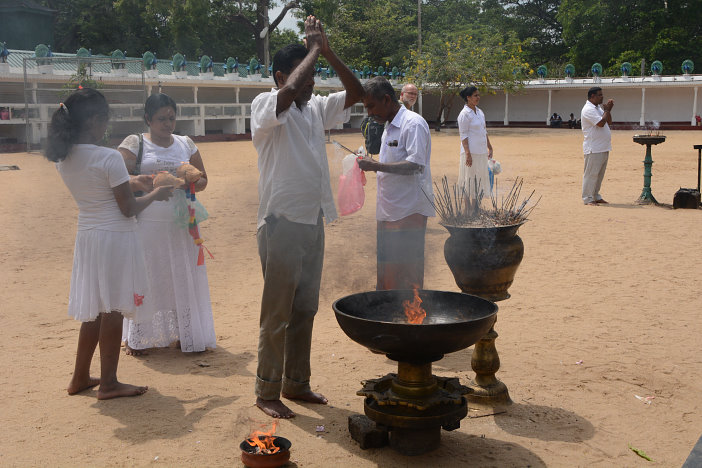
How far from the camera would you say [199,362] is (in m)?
4.61

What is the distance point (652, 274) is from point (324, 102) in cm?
455

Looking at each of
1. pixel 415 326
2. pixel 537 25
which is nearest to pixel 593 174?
pixel 415 326

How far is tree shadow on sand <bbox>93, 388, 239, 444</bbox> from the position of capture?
3.53 meters

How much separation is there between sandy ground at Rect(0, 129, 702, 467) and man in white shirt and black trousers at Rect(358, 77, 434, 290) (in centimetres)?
66

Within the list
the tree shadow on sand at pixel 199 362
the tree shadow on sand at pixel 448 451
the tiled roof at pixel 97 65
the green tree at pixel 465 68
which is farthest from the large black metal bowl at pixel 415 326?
the green tree at pixel 465 68

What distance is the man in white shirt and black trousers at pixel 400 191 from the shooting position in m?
4.49

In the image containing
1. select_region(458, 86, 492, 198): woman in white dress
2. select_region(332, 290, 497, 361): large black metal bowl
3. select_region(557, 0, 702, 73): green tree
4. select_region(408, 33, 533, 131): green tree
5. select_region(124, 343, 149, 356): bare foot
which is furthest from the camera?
select_region(557, 0, 702, 73): green tree

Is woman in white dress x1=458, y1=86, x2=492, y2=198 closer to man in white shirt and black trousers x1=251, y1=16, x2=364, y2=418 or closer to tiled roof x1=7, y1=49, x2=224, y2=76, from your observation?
man in white shirt and black trousers x1=251, y1=16, x2=364, y2=418

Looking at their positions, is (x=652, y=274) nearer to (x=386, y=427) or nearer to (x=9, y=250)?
(x=386, y=427)

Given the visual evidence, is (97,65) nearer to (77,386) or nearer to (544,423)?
(77,386)

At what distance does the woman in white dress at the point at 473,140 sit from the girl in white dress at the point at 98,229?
19.3ft

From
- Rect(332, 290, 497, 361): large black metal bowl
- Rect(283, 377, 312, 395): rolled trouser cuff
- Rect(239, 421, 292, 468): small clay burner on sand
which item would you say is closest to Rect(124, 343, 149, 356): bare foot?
Rect(283, 377, 312, 395): rolled trouser cuff

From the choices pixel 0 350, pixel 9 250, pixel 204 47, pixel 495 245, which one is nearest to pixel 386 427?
A: pixel 495 245

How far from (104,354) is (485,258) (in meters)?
2.24
